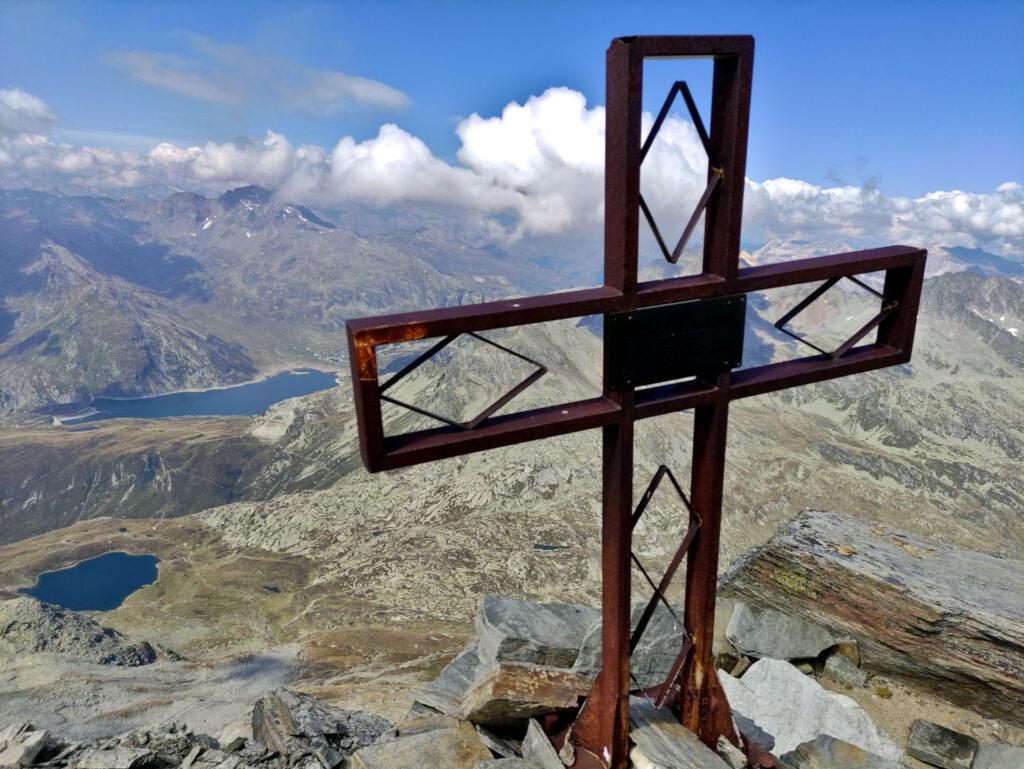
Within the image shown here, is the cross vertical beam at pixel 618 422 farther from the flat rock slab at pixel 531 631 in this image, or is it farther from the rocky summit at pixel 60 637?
the rocky summit at pixel 60 637

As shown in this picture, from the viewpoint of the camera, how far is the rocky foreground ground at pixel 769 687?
9766 mm

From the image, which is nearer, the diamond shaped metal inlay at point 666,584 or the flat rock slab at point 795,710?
the diamond shaped metal inlay at point 666,584

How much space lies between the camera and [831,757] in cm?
1075

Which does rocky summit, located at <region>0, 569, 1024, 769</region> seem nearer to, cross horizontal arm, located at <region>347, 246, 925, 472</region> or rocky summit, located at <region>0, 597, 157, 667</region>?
cross horizontal arm, located at <region>347, 246, 925, 472</region>

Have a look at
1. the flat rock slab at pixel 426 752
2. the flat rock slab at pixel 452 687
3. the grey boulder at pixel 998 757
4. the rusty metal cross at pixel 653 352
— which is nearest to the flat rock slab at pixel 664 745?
the rusty metal cross at pixel 653 352

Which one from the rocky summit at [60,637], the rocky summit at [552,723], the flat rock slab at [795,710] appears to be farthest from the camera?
the rocky summit at [60,637]

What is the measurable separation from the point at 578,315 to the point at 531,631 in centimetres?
944

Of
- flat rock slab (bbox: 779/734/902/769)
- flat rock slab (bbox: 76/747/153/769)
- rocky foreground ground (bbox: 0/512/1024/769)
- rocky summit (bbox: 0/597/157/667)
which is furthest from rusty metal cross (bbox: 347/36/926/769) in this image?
rocky summit (bbox: 0/597/157/667)

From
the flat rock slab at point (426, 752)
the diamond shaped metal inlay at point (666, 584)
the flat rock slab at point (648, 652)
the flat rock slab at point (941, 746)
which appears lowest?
the flat rock slab at point (941, 746)

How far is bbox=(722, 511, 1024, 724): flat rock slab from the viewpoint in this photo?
477 inches

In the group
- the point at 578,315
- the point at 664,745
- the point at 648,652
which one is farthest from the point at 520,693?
the point at 578,315

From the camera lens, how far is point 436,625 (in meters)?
97.8

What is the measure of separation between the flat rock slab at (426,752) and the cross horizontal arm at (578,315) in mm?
5086

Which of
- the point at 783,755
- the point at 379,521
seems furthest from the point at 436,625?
the point at 783,755
